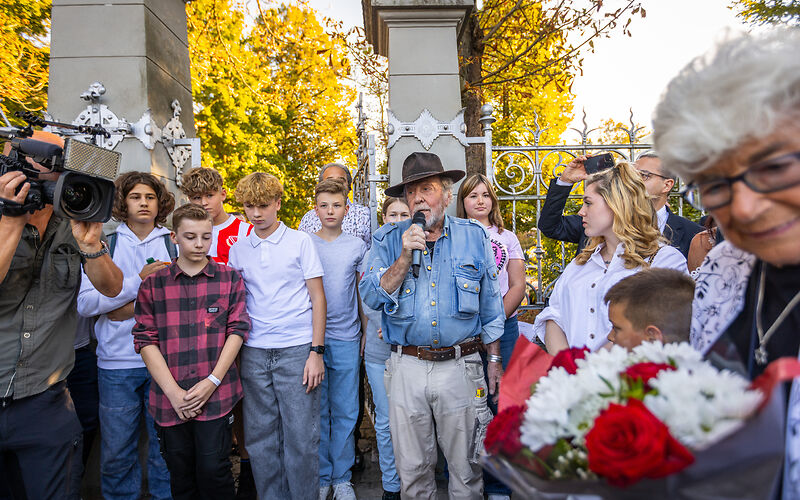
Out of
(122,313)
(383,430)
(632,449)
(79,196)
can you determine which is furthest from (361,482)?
(632,449)

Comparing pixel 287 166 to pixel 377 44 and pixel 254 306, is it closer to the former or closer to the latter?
pixel 377 44

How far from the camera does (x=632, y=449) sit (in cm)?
81

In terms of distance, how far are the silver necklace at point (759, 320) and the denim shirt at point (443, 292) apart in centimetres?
172

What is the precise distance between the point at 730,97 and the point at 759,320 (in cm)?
57

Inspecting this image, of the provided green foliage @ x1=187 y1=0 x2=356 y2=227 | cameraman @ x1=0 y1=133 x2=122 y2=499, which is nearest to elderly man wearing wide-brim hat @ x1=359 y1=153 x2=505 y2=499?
cameraman @ x1=0 y1=133 x2=122 y2=499

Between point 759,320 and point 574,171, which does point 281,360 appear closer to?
point 574,171

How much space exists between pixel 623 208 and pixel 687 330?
3.75 feet

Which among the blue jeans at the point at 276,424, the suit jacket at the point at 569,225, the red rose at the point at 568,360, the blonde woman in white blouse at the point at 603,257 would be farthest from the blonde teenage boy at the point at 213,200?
the red rose at the point at 568,360

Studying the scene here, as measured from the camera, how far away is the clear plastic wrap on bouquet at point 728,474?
80cm

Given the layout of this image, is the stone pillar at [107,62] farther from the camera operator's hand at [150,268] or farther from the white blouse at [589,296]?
the white blouse at [589,296]

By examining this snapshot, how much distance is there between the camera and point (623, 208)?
259 cm

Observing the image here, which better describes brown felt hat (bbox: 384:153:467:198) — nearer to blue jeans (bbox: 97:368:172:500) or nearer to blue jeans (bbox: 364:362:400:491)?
blue jeans (bbox: 364:362:400:491)

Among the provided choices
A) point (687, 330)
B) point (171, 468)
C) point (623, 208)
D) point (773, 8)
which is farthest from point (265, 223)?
point (773, 8)

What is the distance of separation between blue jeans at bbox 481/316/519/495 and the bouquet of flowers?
7.90ft
